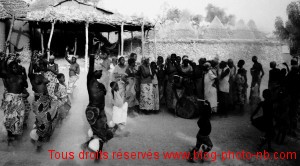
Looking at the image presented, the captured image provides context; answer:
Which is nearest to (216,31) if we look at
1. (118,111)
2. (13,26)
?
(13,26)

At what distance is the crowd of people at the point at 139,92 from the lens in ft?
16.1

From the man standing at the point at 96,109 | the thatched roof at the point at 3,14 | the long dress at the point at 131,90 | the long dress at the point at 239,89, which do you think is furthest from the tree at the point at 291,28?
the man standing at the point at 96,109

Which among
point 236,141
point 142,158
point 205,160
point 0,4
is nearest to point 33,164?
point 142,158

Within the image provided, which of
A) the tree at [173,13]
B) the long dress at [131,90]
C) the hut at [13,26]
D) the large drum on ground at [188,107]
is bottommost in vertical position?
the large drum on ground at [188,107]

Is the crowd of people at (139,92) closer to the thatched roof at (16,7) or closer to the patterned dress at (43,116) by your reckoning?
the patterned dress at (43,116)

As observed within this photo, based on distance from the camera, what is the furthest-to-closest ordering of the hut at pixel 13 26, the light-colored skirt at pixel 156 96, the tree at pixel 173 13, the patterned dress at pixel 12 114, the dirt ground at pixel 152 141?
the tree at pixel 173 13 < the hut at pixel 13 26 < the light-colored skirt at pixel 156 96 < the patterned dress at pixel 12 114 < the dirt ground at pixel 152 141

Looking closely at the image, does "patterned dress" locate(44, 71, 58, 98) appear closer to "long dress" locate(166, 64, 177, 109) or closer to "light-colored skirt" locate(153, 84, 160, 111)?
"light-colored skirt" locate(153, 84, 160, 111)

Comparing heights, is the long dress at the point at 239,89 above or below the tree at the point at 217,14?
below

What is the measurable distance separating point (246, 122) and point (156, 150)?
3.26 meters

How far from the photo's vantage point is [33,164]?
4.40m

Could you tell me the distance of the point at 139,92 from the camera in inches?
311

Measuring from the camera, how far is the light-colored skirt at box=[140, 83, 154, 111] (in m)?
7.62

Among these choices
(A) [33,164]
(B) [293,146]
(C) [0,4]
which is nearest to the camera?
(A) [33,164]

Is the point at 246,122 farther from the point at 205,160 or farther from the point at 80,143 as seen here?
the point at 80,143
